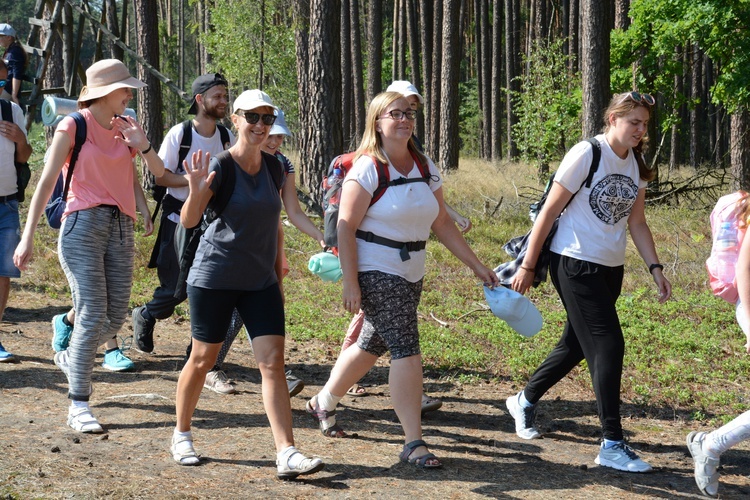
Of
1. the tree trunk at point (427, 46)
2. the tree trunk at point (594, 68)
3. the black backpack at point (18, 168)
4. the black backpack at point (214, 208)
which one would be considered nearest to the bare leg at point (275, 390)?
the black backpack at point (214, 208)

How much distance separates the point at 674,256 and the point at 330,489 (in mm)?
8420

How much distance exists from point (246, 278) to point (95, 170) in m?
1.41

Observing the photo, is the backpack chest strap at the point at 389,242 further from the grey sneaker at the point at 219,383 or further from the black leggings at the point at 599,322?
the grey sneaker at the point at 219,383

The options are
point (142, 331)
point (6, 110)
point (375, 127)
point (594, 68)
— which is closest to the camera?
A: point (375, 127)

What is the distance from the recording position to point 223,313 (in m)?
4.63

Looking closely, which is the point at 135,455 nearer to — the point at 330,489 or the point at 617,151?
the point at 330,489

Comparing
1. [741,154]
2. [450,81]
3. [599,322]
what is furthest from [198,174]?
[450,81]

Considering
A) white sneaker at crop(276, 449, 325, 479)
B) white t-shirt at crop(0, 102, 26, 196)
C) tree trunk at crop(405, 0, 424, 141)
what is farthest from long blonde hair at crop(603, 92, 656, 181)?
tree trunk at crop(405, 0, 424, 141)

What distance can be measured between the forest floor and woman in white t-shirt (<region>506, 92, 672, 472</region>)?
0.38 metres

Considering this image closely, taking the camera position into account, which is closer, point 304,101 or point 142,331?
point 142,331

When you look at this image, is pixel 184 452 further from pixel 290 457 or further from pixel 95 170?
pixel 95 170

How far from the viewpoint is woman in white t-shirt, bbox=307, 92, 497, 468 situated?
4734mm

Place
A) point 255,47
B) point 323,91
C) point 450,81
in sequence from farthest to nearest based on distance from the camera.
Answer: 1. point 255,47
2. point 450,81
3. point 323,91

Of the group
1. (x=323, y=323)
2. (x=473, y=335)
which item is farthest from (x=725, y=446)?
(x=323, y=323)
